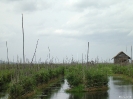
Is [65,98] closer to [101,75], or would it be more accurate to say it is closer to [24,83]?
[24,83]

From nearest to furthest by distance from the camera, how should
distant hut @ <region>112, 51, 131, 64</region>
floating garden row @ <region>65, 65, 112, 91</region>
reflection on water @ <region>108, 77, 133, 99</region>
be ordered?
→ reflection on water @ <region>108, 77, 133, 99</region>
floating garden row @ <region>65, 65, 112, 91</region>
distant hut @ <region>112, 51, 131, 64</region>

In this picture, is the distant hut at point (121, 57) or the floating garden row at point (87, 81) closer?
the floating garden row at point (87, 81)

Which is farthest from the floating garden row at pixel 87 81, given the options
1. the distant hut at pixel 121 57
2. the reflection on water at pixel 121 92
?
the distant hut at pixel 121 57

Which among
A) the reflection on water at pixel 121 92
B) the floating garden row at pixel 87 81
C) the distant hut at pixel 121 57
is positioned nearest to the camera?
the reflection on water at pixel 121 92

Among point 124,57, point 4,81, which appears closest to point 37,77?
point 4,81

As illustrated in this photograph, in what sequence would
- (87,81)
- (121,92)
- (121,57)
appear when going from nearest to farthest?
(121,92) → (87,81) → (121,57)

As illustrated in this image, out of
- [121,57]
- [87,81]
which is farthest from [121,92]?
[121,57]

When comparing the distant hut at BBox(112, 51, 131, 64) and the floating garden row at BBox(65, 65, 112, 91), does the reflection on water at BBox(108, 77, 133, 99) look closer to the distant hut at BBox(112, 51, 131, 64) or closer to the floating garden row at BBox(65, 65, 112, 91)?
the floating garden row at BBox(65, 65, 112, 91)

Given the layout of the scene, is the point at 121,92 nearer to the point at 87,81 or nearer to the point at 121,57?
the point at 87,81

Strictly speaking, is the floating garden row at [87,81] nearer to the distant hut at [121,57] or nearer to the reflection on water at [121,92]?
the reflection on water at [121,92]

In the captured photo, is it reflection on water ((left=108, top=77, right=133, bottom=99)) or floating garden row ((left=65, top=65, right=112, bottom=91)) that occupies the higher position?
floating garden row ((left=65, top=65, right=112, bottom=91))

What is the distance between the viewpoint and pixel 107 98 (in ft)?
55.7

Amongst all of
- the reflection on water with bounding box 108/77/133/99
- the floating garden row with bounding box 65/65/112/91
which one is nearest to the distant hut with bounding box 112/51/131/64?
the reflection on water with bounding box 108/77/133/99

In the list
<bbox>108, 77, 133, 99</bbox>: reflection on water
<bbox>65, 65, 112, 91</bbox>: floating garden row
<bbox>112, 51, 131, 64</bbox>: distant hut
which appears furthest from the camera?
<bbox>112, 51, 131, 64</bbox>: distant hut
